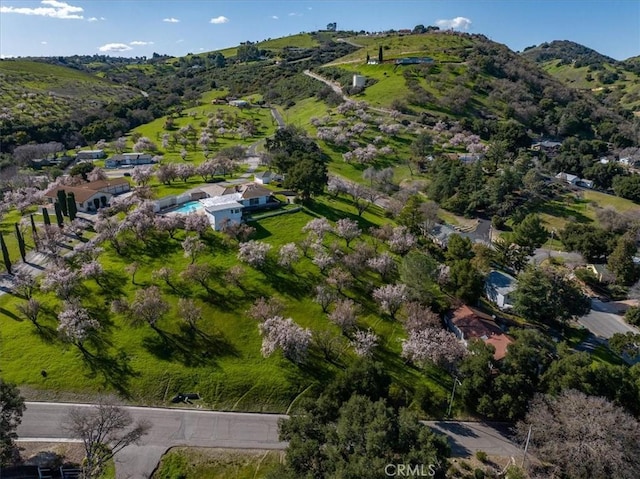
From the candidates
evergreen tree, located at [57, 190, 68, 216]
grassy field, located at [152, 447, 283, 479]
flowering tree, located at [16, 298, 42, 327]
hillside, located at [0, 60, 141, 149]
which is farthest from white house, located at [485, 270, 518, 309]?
hillside, located at [0, 60, 141, 149]

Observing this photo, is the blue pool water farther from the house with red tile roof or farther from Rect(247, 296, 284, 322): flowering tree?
the house with red tile roof

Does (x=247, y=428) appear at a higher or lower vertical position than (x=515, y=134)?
lower

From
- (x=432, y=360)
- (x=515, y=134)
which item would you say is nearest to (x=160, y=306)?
(x=432, y=360)

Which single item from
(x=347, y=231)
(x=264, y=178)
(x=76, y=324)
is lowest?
(x=76, y=324)

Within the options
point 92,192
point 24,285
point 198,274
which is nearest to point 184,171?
point 92,192

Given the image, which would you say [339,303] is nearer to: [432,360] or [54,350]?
[432,360]

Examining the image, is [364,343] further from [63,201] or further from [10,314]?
[63,201]
